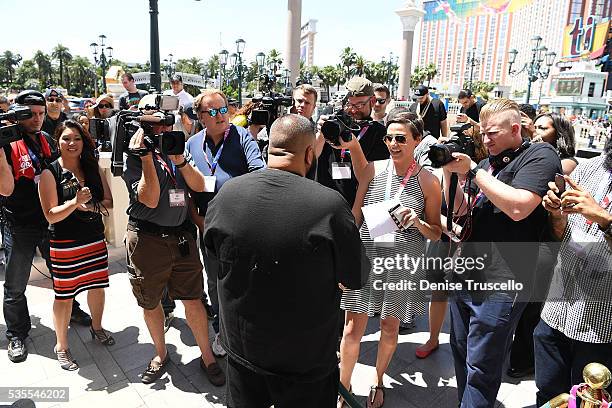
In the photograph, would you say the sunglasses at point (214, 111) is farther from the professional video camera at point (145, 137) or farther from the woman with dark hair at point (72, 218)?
the woman with dark hair at point (72, 218)

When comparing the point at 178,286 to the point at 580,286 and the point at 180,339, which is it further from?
the point at 580,286

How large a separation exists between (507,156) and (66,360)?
11.2ft

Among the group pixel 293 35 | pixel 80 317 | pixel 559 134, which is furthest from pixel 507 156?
pixel 293 35

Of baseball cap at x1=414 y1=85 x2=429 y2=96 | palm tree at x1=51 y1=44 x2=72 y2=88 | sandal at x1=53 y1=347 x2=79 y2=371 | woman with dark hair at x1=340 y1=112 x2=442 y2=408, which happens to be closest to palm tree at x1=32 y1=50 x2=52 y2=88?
palm tree at x1=51 y1=44 x2=72 y2=88

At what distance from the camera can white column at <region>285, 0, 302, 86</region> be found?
1645 centimetres

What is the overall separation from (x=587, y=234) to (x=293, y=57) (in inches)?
623

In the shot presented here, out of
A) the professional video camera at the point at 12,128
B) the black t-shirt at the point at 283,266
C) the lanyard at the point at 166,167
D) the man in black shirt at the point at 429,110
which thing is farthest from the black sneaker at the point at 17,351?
the man in black shirt at the point at 429,110

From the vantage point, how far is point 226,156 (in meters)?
3.12

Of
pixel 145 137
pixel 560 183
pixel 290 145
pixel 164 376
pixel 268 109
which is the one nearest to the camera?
pixel 290 145

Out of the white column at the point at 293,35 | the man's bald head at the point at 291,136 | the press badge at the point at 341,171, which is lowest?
the press badge at the point at 341,171

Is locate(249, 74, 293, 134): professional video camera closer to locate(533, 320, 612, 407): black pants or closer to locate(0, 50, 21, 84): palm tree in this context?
locate(533, 320, 612, 407): black pants

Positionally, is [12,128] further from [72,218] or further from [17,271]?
[17,271]

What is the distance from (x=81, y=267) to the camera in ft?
10.5

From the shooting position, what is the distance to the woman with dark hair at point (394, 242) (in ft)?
8.52
